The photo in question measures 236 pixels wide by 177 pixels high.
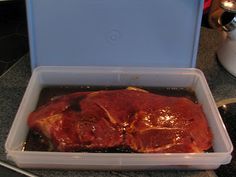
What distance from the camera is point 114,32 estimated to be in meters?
0.86

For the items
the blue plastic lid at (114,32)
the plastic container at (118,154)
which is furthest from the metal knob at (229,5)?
the plastic container at (118,154)

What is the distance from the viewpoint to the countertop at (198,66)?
679 mm

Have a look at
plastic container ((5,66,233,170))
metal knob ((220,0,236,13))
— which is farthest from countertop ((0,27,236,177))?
metal knob ((220,0,236,13))

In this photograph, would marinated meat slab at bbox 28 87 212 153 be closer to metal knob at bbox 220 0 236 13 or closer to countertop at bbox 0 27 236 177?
countertop at bbox 0 27 236 177

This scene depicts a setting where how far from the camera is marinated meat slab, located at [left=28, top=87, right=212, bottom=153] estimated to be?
689 millimetres

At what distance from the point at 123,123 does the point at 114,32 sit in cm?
26

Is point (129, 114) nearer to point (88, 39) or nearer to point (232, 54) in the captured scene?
point (88, 39)

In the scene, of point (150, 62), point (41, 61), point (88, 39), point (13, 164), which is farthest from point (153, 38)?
point (13, 164)

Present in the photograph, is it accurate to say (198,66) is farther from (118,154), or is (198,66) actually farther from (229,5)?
(118,154)

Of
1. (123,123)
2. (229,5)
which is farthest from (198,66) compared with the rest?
(123,123)

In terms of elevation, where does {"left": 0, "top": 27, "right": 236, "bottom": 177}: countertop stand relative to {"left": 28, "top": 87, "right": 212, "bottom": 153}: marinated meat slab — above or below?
below

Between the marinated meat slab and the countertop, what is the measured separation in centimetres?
5

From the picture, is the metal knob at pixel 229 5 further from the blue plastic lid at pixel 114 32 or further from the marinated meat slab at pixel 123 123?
the marinated meat slab at pixel 123 123

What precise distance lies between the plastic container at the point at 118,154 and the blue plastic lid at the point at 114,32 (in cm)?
4
